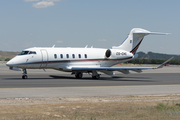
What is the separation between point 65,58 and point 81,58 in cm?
208

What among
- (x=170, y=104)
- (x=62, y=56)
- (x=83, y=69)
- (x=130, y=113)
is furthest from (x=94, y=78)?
(x=130, y=113)

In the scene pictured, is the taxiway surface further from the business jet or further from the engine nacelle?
→ the engine nacelle

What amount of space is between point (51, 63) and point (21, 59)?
3.13 m

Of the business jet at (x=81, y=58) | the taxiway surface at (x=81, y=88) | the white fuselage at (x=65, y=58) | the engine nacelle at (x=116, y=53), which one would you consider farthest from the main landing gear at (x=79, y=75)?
the taxiway surface at (x=81, y=88)

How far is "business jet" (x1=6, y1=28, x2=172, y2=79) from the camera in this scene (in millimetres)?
28062

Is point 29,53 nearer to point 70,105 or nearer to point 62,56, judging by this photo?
point 62,56

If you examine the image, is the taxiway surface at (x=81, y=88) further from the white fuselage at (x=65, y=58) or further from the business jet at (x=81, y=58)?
the white fuselage at (x=65, y=58)

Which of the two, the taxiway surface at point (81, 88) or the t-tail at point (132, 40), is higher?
the t-tail at point (132, 40)

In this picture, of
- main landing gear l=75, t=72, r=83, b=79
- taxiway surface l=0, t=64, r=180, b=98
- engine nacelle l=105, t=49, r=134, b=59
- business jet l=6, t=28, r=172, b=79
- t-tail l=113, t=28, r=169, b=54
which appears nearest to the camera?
taxiway surface l=0, t=64, r=180, b=98

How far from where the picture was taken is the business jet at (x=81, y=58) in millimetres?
28062

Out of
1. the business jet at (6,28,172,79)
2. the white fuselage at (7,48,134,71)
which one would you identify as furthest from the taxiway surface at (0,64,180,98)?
the white fuselage at (7,48,134,71)

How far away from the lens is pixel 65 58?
30094 millimetres

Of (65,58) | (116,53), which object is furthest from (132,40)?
(65,58)

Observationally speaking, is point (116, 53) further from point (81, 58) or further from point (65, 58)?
point (65, 58)
